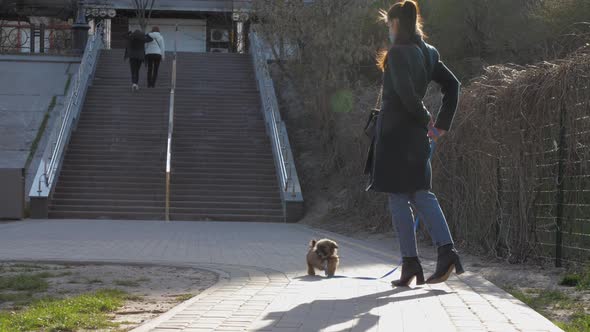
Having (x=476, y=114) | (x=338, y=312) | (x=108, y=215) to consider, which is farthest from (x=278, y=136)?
(x=338, y=312)

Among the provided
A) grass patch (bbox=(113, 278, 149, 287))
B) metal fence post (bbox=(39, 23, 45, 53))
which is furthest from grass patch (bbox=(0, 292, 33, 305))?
metal fence post (bbox=(39, 23, 45, 53))

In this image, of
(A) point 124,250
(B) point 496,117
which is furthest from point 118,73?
(B) point 496,117

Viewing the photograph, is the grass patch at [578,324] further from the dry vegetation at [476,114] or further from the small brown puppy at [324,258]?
the dry vegetation at [476,114]

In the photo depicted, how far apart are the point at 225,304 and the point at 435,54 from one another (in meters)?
2.54

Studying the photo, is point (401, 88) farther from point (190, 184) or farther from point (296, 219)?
point (190, 184)

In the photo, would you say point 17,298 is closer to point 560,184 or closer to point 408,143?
point 408,143

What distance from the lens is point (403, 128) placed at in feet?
22.4

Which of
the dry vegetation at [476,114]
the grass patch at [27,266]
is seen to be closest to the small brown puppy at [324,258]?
the dry vegetation at [476,114]

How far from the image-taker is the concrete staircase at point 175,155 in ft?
67.7

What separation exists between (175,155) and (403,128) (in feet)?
55.7

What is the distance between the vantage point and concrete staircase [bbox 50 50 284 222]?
20625 millimetres

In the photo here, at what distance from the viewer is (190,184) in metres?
21.9

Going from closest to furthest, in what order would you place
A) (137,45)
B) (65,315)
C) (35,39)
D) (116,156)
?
1. (65,315)
2. (116,156)
3. (137,45)
4. (35,39)

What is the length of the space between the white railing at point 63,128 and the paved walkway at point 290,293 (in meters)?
6.94
